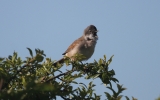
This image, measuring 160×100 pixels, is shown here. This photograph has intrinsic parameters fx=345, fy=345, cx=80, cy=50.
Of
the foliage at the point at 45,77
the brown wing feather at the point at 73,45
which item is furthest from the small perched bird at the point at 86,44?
the foliage at the point at 45,77

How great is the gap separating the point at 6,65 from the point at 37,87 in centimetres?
183


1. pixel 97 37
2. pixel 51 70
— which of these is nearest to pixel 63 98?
pixel 51 70

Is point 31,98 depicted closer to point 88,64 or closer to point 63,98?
point 63,98

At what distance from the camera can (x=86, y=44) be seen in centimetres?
969

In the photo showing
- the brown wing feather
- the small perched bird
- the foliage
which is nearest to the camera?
the foliage

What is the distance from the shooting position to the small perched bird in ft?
31.0

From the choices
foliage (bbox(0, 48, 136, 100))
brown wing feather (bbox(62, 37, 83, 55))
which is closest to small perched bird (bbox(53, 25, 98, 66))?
brown wing feather (bbox(62, 37, 83, 55))

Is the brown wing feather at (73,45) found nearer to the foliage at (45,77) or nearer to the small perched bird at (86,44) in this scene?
the small perched bird at (86,44)

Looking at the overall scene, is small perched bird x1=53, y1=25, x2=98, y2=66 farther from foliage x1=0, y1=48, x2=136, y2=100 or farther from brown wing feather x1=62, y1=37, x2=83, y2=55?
foliage x1=0, y1=48, x2=136, y2=100

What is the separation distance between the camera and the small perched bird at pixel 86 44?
945cm

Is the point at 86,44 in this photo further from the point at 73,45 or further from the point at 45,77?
the point at 45,77

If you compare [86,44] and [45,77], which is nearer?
[45,77]

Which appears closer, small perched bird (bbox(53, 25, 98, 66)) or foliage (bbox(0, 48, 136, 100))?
foliage (bbox(0, 48, 136, 100))

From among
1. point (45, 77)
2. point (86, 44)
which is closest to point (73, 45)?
point (86, 44)
